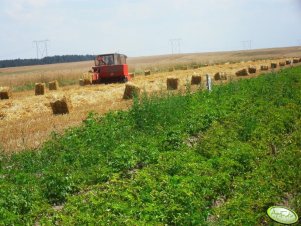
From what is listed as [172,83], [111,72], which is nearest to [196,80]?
[172,83]

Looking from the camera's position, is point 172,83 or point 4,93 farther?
point 172,83

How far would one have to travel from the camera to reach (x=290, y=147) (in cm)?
1051

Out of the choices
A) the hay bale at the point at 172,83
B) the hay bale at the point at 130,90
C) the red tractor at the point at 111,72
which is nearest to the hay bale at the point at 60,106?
the hay bale at the point at 130,90

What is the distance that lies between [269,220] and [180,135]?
4335 mm

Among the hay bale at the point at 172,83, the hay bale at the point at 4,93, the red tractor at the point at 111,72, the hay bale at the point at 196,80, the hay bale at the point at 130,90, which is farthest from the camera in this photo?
the red tractor at the point at 111,72

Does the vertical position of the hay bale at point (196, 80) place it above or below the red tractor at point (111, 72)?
below

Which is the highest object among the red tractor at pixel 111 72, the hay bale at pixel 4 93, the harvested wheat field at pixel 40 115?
the red tractor at pixel 111 72

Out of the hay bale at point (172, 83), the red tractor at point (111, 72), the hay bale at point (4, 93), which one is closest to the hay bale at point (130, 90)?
the hay bale at point (172, 83)

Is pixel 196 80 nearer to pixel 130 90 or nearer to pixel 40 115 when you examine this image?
pixel 130 90

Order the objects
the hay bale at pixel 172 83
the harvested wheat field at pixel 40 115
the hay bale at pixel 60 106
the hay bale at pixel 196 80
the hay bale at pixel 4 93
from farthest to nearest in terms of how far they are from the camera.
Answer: the hay bale at pixel 196 80, the hay bale at pixel 172 83, the hay bale at pixel 4 93, the hay bale at pixel 60 106, the harvested wheat field at pixel 40 115

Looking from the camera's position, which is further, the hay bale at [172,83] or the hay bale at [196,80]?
the hay bale at [196,80]

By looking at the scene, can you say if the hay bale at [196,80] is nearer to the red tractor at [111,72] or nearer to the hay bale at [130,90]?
the red tractor at [111,72]

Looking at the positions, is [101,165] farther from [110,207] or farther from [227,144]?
[227,144]

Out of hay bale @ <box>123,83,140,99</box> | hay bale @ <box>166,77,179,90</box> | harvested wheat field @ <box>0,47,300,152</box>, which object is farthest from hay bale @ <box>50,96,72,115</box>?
hay bale @ <box>166,77,179,90</box>
